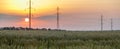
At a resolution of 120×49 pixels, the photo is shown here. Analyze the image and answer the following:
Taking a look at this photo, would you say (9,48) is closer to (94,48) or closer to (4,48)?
(4,48)

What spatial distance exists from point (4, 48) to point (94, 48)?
395 centimetres

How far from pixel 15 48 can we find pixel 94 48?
3.49m

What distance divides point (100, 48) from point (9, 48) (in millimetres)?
3997

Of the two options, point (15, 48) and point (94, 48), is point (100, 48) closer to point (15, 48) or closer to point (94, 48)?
point (94, 48)

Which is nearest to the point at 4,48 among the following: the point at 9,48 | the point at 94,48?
the point at 9,48

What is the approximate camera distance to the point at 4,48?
1581 cm

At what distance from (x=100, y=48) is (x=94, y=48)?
0.26 meters

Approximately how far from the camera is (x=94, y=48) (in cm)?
1642

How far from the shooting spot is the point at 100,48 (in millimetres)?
16391

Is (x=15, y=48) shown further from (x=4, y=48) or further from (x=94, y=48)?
(x=94, y=48)

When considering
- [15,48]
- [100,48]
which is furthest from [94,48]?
[15,48]

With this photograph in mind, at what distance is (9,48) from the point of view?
15805 mm

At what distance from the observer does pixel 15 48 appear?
15750 millimetres

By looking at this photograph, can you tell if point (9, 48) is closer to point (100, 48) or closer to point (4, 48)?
point (4, 48)
